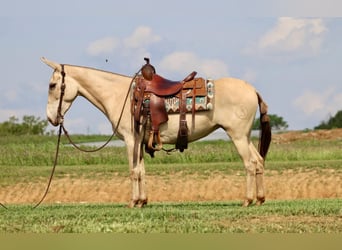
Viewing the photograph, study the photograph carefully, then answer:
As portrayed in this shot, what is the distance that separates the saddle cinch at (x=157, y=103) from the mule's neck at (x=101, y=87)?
17.3 inches

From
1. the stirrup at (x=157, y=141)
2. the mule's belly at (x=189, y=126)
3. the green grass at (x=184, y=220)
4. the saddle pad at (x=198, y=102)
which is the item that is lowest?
the green grass at (x=184, y=220)

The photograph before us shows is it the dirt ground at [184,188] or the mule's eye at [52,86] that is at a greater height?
the mule's eye at [52,86]

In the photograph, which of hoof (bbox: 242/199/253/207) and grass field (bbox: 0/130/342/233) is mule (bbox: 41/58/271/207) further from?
grass field (bbox: 0/130/342/233)

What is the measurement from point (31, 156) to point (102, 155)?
7.88ft

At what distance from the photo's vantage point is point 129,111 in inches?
530

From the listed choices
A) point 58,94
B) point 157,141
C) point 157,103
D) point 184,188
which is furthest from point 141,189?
point 184,188

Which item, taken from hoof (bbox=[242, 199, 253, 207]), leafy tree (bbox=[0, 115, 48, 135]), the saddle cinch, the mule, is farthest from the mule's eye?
leafy tree (bbox=[0, 115, 48, 135])

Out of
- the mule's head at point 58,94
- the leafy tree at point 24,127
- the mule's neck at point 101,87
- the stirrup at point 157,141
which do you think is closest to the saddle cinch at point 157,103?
the stirrup at point 157,141

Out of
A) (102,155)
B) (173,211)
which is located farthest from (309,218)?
(102,155)

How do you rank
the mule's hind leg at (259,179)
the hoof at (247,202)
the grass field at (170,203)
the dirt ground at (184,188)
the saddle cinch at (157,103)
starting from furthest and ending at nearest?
the dirt ground at (184,188), the mule's hind leg at (259,179), the saddle cinch at (157,103), the hoof at (247,202), the grass field at (170,203)

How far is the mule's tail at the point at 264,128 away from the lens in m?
13.7

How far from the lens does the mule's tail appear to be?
13.7 meters

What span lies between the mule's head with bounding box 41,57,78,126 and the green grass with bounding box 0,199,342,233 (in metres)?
2.03

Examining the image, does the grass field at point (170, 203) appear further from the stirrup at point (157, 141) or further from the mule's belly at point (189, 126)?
the mule's belly at point (189, 126)
